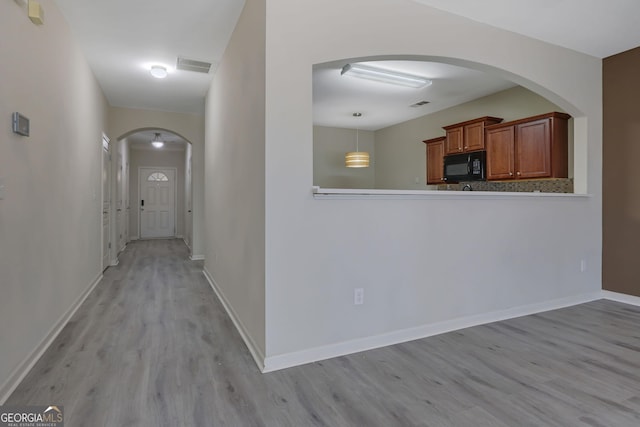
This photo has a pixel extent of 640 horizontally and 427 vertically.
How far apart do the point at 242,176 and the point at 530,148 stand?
370 centimetres

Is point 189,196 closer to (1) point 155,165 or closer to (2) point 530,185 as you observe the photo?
(1) point 155,165

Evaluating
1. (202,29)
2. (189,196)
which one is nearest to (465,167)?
(202,29)

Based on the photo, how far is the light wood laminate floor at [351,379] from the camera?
1790 mm

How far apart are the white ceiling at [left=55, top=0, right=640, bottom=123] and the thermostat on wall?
1.35 metres

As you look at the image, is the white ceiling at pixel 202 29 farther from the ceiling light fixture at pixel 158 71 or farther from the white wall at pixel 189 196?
the white wall at pixel 189 196

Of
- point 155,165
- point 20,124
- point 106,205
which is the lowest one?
point 106,205

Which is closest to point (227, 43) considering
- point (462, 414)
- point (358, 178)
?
point (462, 414)

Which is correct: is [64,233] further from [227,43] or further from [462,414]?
[462,414]

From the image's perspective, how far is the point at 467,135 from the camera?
5.40 metres

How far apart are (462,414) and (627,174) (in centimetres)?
361

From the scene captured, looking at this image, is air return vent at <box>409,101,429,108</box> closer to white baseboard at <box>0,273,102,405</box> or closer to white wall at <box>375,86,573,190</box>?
white wall at <box>375,86,573,190</box>

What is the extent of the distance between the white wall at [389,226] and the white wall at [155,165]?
8.57 metres

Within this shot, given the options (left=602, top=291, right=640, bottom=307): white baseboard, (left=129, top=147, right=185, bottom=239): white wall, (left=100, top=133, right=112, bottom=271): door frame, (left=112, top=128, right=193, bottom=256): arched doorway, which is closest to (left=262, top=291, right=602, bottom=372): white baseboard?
(left=602, top=291, right=640, bottom=307): white baseboard

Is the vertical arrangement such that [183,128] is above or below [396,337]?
above
